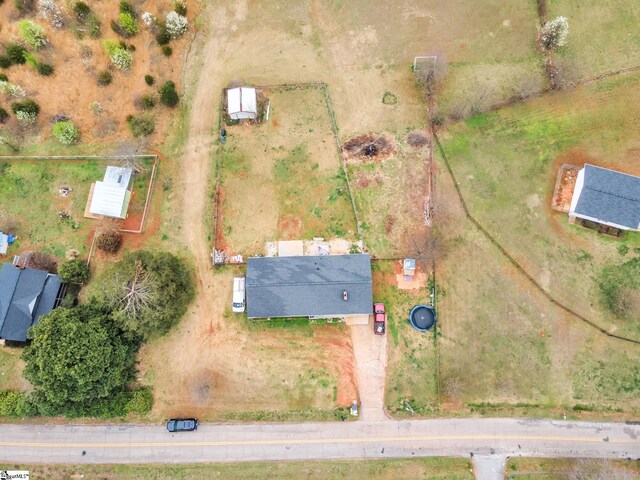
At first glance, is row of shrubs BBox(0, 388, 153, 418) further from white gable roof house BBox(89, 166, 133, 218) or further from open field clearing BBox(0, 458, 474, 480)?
white gable roof house BBox(89, 166, 133, 218)

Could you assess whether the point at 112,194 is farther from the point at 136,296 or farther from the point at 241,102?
the point at 241,102

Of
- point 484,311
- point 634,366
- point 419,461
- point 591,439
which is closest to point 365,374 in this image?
point 419,461

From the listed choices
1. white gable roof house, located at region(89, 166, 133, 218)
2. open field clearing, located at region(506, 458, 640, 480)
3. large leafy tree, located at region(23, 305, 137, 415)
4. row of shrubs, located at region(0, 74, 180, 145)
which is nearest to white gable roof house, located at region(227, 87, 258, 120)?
row of shrubs, located at region(0, 74, 180, 145)

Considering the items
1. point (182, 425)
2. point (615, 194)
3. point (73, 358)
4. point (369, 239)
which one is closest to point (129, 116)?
point (73, 358)

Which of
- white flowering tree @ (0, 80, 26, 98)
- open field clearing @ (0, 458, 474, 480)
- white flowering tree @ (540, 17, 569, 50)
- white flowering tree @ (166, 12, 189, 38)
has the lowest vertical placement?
open field clearing @ (0, 458, 474, 480)

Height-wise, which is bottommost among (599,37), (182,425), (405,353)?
(182,425)

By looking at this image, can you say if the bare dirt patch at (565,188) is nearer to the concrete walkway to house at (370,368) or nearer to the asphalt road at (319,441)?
the asphalt road at (319,441)
